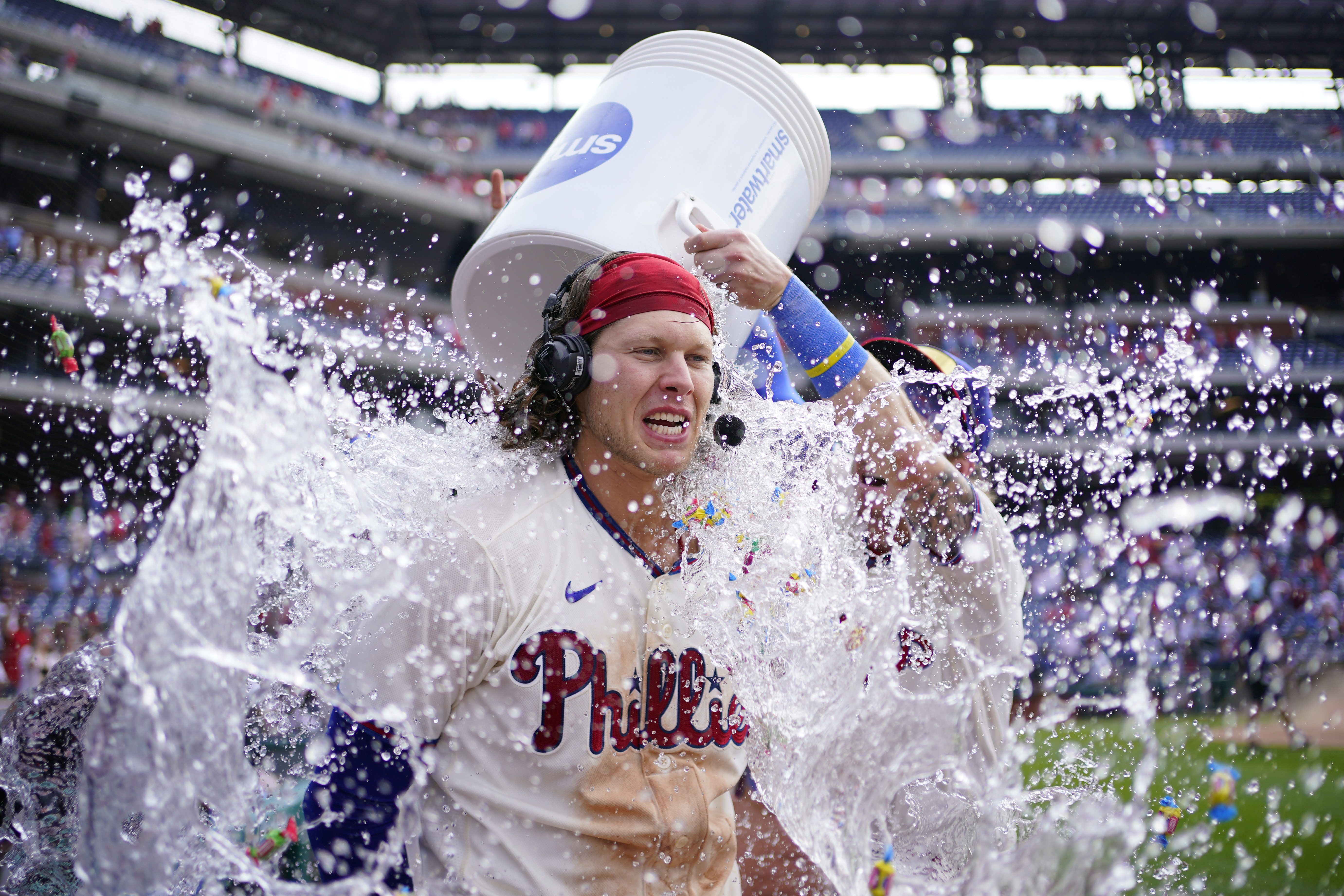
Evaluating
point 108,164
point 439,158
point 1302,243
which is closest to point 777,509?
point 108,164

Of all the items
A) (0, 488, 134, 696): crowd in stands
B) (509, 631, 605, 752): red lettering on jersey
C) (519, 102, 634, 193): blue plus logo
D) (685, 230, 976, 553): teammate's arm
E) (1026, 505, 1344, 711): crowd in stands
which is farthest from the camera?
(1026, 505, 1344, 711): crowd in stands

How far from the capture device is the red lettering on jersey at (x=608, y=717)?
1.75 metres

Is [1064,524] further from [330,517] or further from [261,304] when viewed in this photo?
[330,517]

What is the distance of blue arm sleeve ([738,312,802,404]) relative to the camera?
2.57 m

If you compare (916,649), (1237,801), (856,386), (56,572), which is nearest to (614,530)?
(856,386)

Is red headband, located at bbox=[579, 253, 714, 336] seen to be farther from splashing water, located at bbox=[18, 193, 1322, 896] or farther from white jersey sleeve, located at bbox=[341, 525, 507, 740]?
white jersey sleeve, located at bbox=[341, 525, 507, 740]

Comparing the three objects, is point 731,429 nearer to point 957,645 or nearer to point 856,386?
point 856,386

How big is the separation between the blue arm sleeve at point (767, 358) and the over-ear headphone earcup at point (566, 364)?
2.32 feet

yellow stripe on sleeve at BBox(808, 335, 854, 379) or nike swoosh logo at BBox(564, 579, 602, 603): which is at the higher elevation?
yellow stripe on sleeve at BBox(808, 335, 854, 379)

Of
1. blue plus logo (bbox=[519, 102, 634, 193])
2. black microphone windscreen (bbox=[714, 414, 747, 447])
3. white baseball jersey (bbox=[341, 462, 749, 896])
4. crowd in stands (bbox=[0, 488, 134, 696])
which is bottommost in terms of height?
white baseball jersey (bbox=[341, 462, 749, 896])

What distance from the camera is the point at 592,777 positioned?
174cm

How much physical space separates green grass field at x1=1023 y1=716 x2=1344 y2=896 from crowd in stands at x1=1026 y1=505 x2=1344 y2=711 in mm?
1968

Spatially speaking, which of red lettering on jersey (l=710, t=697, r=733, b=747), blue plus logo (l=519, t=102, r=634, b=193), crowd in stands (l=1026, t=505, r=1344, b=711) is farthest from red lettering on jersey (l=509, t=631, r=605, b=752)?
crowd in stands (l=1026, t=505, r=1344, b=711)

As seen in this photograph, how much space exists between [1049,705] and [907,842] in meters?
0.54
